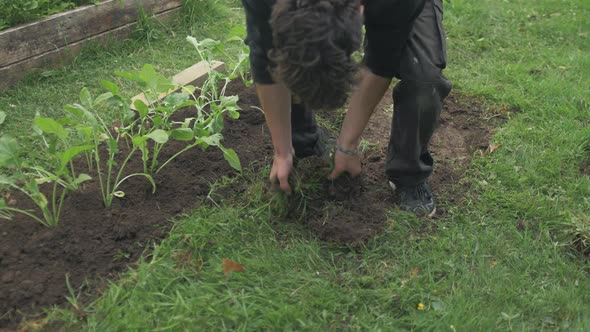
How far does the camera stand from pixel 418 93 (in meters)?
2.41

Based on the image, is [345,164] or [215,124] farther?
[215,124]

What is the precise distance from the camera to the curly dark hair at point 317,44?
1.63 meters

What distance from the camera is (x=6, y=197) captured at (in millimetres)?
2537

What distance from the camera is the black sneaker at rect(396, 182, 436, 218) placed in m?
2.59

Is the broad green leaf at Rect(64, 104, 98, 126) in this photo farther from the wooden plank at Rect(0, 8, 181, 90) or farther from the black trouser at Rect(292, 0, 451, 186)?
the wooden plank at Rect(0, 8, 181, 90)

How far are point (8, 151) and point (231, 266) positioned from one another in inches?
38.2

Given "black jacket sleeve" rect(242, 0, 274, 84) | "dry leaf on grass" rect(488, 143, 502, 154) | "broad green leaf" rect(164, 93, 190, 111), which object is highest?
"black jacket sleeve" rect(242, 0, 274, 84)

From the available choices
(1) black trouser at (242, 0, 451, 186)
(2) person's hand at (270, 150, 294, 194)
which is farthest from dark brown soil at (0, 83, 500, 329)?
(1) black trouser at (242, 0, 451, 186)

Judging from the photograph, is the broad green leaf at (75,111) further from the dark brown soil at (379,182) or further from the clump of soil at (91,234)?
the dark brown soil at (379,182)

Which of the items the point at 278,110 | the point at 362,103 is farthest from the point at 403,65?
the point at 278,110

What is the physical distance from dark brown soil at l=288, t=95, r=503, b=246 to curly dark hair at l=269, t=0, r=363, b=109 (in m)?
0.82

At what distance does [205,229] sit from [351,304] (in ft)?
2.27

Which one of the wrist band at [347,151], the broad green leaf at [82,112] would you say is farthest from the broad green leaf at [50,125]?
the wrist band at [347,151]

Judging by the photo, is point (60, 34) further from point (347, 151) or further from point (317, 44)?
point (317, 44)
